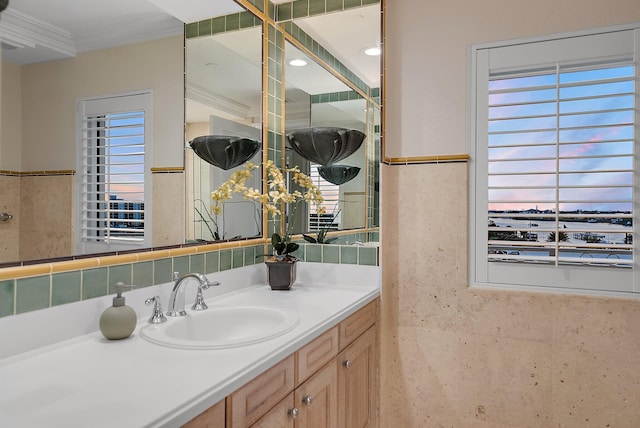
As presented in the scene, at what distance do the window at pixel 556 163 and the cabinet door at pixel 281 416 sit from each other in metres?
1.14

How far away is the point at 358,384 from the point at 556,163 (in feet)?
4.21

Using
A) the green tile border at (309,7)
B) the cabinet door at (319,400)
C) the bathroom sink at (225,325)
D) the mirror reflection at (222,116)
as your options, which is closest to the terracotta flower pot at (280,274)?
the mirror reflection at (222,116)

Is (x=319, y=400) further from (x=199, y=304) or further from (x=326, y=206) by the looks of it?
(x=326, y=206)

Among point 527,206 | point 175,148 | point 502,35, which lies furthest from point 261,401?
point 502,35

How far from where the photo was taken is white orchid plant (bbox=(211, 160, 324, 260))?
197cm

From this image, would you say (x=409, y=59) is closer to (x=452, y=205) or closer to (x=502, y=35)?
(x=502, y=35)

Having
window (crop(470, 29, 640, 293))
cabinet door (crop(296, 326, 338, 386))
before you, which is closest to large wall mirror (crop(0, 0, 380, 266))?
window (crop(470, 29, 640, 293))

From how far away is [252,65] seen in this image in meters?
2.12

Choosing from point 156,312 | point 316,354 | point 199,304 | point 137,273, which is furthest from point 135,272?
point 316,354

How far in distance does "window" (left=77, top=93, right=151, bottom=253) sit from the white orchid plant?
1.44 feet

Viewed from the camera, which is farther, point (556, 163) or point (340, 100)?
point (340, 100)

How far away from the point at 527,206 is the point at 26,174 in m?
1.88

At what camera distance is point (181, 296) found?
158cm

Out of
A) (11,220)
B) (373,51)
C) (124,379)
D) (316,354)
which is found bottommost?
(316,354)
